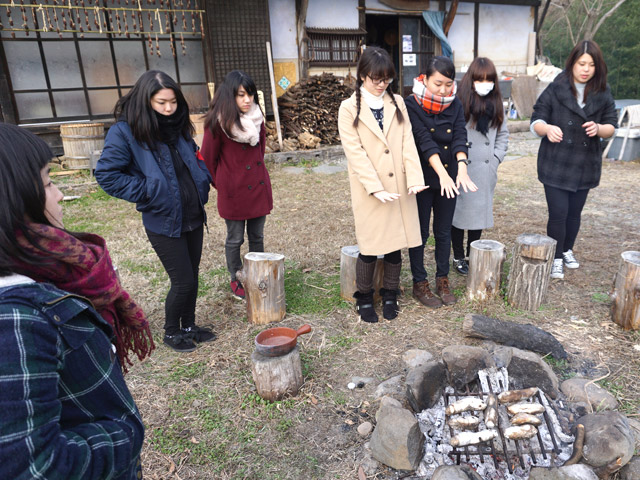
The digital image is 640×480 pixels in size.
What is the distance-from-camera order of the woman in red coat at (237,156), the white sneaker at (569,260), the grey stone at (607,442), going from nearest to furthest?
the grey stone at (607,442), the woman in red coat at (237,156), the white sneaker at (569,260)

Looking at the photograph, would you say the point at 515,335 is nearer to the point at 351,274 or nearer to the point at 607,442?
the point at 607,442

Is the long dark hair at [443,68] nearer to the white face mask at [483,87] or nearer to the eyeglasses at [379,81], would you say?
the eyeglasses at [379,81]

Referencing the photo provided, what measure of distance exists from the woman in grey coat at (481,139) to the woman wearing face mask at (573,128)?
365 mm

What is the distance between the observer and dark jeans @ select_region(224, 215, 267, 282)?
384 cm

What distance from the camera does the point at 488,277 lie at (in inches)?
144

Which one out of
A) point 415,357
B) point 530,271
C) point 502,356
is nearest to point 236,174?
point 415,357

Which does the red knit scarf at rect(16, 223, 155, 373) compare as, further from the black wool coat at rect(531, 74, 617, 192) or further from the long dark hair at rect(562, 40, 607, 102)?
the long dark hair at rect(562, 40, 607, 102)

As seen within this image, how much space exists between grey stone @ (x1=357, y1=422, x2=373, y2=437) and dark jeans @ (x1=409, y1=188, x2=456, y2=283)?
159cm

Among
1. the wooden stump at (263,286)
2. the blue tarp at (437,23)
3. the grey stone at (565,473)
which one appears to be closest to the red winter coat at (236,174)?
the wooden stump at (263,286)

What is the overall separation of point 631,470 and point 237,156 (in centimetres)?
314

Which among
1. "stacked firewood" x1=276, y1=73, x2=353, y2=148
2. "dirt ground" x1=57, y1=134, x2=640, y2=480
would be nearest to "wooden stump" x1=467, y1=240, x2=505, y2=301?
"dirt ground" x1=57, y1=134, x2=640, y2=480

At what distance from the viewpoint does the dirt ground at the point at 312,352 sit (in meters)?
2.35

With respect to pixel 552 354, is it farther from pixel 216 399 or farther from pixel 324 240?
pixel 324 240

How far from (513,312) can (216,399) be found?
2.38 meters
